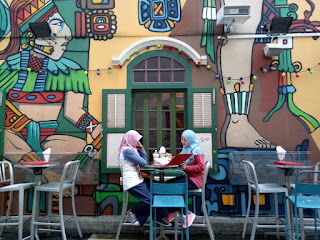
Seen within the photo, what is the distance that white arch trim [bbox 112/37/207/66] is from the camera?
472 centimetres

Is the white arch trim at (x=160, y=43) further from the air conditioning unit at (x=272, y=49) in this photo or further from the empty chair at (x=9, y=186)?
the empty chair at (x=9, y=186)

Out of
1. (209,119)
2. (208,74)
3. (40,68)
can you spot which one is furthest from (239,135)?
(40,68)

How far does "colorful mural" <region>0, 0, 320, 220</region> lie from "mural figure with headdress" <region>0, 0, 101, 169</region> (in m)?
0.02

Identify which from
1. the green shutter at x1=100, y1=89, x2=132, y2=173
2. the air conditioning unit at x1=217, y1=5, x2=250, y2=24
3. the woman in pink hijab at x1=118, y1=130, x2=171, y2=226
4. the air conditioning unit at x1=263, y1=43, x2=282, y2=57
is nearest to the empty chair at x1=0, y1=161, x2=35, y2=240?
the green shutter at x1=100, y1=89, x2=132, y2=173

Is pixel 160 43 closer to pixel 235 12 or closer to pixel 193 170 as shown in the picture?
pixel 235 12

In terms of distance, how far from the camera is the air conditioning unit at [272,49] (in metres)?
4.48

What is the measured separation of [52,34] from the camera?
15.8 ft

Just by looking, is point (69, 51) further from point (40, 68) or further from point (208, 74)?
point (208, 74)

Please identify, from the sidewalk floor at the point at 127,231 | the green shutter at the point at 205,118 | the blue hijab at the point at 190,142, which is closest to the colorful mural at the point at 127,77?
the green shutter at the point at 205,118

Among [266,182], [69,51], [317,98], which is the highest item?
[69,51]

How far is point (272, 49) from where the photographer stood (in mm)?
4504

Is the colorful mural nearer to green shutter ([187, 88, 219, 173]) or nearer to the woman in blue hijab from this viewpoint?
green shutter ([187, 88, 219, 173])

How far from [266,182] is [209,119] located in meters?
1.24

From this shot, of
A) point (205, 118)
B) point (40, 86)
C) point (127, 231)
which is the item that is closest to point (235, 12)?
point (205, 118)
